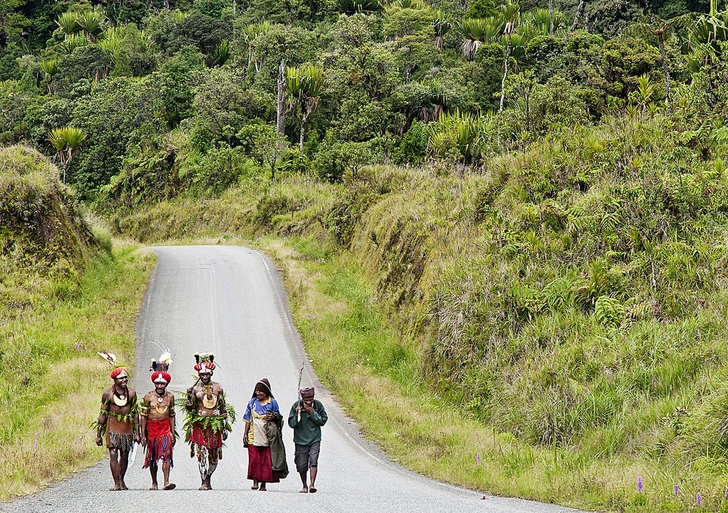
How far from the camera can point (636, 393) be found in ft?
34.8

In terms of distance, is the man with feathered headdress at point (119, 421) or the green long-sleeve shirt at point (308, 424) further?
the green long-sleeve shirt at point (308, 424)

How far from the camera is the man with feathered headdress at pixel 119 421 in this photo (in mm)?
9078

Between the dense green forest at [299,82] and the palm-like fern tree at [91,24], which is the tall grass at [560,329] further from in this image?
the palm-like fern tree at [91,24]

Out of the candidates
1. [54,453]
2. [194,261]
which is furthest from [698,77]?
[194,261]

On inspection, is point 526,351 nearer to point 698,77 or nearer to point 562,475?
point 562,475

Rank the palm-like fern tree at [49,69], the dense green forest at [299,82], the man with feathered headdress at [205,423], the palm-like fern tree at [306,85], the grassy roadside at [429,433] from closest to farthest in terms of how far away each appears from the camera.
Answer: the grassy roadside at [429,433] → the man with feathered headdress at [205,423] → the dense green forest at [299,82] → the palm-like fern tree at [306,85] → the palm-like fern tree at [49,69]

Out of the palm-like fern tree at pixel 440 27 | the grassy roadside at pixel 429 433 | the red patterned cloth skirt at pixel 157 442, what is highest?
the palm-like fern tree at pixel 440 27

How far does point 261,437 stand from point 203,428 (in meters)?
0.77

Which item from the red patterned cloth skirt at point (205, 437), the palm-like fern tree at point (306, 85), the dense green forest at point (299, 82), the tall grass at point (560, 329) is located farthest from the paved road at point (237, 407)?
the palm-like fern tree at point (306, 85)

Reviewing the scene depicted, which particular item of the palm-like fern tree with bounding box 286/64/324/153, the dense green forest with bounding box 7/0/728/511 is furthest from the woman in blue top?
the palm-like fern tree with bounding box 286/64/324/153

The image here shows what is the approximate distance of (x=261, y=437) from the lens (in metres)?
9.19

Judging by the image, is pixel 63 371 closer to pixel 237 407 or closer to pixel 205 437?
pixel 237 407

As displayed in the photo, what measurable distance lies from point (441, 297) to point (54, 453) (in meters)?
8.21

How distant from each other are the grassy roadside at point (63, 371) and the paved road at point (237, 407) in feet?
1.39
